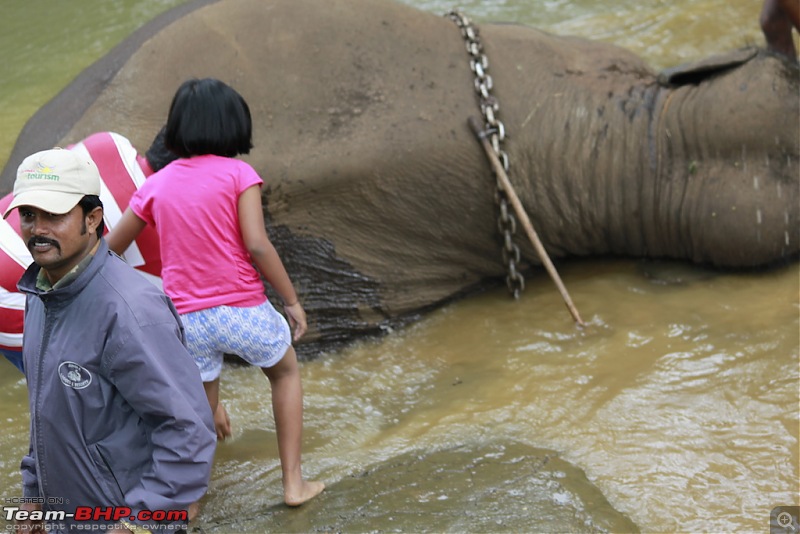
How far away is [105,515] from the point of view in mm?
2291

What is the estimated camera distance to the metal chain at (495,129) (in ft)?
14.9

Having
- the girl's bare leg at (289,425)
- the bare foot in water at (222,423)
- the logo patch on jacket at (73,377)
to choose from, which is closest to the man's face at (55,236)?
the logo patch on jacket at (73,377)

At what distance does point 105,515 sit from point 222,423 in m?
1.38

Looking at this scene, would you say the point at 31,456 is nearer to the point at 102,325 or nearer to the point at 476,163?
the point at 102,325

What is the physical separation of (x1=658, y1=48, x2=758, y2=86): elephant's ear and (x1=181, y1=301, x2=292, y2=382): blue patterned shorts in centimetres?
261

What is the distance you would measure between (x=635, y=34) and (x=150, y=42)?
407cm

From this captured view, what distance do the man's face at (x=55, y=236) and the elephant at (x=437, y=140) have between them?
1974 millimetres

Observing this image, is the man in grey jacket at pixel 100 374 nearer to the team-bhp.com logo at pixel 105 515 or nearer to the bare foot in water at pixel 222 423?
the team-bhp.com logo at pixel 105 515

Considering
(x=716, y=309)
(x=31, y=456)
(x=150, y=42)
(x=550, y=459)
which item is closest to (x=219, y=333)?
(x=31, y=456)

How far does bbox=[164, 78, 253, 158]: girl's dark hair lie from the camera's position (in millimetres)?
2984

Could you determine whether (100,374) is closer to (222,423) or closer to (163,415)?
(163,415)

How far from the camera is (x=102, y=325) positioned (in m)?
2.19

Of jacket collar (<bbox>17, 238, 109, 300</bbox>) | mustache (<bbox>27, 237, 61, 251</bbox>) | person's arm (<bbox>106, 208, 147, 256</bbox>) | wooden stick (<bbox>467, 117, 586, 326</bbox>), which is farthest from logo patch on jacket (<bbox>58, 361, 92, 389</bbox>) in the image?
wooden stick (<bbox>467, 117, 586, 326</bbox>)

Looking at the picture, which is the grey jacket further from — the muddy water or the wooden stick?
the wooden stick
